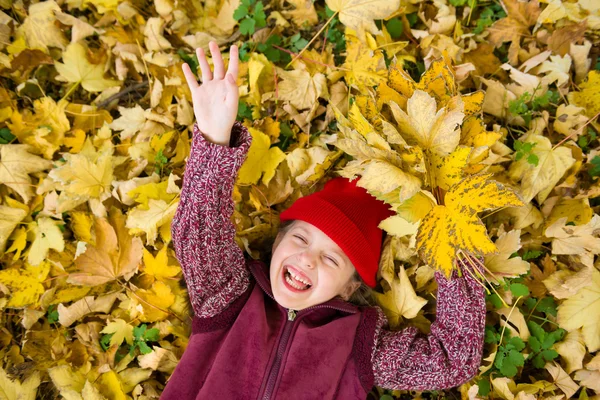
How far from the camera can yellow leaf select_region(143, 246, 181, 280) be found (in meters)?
1.74

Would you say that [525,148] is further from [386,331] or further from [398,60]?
[386,331]

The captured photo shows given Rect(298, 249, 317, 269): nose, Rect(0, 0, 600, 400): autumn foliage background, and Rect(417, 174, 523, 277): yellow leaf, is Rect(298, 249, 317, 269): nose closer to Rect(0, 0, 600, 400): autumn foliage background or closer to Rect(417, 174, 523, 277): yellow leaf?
Rect(0, 0, 600, 400): autumn foliage background

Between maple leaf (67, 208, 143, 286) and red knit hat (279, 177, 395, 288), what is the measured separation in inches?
23.8

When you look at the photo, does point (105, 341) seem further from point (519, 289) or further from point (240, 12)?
point (519, 289)

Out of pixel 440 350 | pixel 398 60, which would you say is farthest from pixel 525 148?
pixel 440 350

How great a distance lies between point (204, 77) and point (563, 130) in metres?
1.28

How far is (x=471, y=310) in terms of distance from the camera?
4.91 feet

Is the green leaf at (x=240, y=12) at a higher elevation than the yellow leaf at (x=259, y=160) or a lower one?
higher

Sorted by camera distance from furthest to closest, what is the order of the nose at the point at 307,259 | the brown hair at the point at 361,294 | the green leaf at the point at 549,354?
the brown hair at the point at 361,294 → the green leaf at the point at 549,354 → the nose at the point at 307,259

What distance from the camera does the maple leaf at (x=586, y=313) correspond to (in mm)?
1561

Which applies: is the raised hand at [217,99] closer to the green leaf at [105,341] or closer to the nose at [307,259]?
the nose at [307,259]

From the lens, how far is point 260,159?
1767 millimetres

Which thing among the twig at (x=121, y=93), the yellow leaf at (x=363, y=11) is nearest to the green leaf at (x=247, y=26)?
the yellow leaf at (x=363, y=11)

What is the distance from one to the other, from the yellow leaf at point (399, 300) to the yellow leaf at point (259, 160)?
600 millimetres
